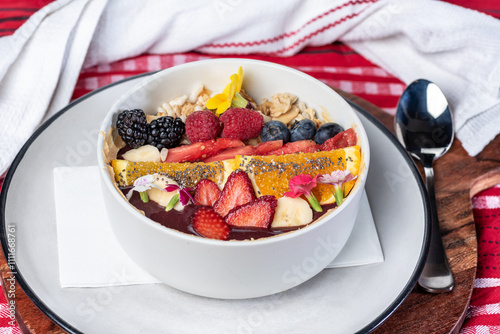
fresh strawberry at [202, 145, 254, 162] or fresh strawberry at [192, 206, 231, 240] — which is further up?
fresh strawberry at [202, 145, 254, 162]

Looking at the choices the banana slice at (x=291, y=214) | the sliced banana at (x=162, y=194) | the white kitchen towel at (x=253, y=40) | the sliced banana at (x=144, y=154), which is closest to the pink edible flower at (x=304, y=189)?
the banana slice at (x=291, y=214)

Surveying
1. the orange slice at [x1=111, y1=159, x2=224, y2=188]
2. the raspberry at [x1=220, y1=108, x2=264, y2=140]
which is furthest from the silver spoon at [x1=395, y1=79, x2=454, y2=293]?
the orange slice at [x1=111, y1=159, x2=224, y2=188]

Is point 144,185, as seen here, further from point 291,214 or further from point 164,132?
point 291,214

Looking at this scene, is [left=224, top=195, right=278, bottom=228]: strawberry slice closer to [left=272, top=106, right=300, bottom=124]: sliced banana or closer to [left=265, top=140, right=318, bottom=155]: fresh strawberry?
[left=265, top=140, right=318, bottom=155]: fresh strawberry

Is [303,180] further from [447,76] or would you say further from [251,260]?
[447,76]

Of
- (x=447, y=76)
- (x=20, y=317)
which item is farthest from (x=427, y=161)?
(x=20, y=317)
